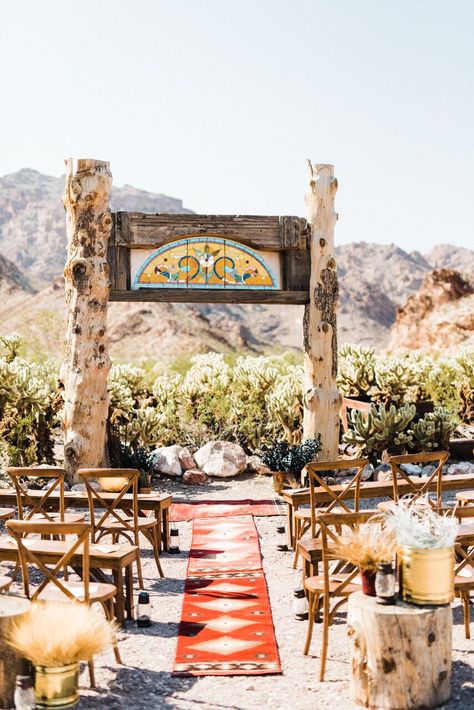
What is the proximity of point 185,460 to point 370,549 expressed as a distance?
7922 mm

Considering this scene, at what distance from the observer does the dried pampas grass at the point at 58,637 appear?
430 cm

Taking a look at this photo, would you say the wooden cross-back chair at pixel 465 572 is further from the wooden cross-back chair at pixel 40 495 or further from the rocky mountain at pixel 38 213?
the rocky mountain at pixel 38 213

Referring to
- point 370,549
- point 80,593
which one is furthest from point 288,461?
point 370,549

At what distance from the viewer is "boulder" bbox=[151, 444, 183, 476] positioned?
40.3 ft

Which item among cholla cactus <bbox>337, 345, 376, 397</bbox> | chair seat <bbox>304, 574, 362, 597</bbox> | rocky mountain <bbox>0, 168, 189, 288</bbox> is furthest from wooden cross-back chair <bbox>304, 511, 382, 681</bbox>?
rocky mountain <bbox>0, 168, 189, 288</bbox>

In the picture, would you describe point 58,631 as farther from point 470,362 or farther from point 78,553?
point 470,362

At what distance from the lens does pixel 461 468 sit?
11.8 m

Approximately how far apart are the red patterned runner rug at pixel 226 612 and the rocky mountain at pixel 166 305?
72.5 ft

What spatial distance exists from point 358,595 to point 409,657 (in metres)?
0.49

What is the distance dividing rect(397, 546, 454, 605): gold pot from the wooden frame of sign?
22.3 feet

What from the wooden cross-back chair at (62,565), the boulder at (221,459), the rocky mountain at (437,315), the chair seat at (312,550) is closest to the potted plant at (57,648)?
the wooden cross-back chair at (62,565)

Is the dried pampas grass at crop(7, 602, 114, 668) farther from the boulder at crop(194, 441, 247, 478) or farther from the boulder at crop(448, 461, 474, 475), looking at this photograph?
the boulder at crop(448, 461, 474, 475)

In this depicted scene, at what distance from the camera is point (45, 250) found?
103500mm

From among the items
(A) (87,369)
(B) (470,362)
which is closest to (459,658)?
(A) (87,369)
